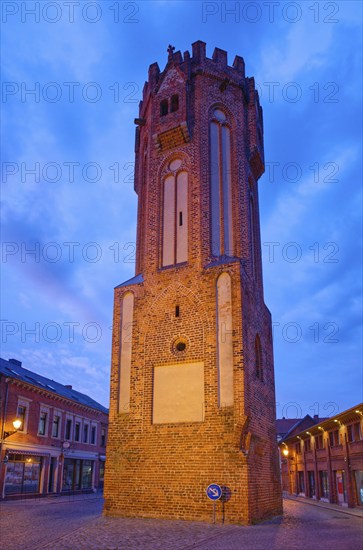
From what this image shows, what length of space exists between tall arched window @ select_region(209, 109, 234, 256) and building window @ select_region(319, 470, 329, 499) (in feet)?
74.5

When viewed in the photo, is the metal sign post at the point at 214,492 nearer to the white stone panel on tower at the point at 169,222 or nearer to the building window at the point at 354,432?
the white stone panel on tower at the point at 169,222

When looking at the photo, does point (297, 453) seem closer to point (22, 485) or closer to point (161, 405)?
point (22, 485)

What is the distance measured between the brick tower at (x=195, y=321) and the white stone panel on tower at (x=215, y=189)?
5 centimetres

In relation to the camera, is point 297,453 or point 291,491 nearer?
point 297,453

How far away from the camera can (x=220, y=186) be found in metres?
18.7

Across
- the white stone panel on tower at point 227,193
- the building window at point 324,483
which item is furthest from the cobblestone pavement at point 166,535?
the building window at point 324,483

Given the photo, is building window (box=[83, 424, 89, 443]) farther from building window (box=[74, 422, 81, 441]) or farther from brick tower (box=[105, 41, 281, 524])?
brick tower (box=[105, 41, 281, 524])

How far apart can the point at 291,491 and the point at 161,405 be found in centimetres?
3515

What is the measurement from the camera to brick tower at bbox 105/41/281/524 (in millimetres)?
14477

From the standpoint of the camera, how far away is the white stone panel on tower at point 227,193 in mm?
18003

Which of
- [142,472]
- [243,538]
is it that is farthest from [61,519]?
[243,538]

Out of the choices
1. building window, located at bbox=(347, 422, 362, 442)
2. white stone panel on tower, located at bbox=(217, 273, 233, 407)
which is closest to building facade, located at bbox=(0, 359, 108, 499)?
white stone panel on tower, located at bbox=(217, 273, 233, 407)

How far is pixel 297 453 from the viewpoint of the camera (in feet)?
140

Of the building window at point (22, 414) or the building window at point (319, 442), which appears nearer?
the building window at point (22, 414)
